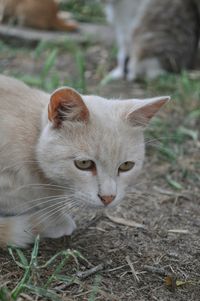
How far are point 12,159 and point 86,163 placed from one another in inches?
13.0

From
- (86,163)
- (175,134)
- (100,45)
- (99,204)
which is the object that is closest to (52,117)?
(86,163)

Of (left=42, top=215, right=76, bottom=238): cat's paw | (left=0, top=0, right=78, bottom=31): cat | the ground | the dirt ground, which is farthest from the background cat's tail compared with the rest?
(left=42, top=215, right=76, bottom=238): cat's paw

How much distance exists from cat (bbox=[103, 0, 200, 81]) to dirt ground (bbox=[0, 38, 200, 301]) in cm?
181

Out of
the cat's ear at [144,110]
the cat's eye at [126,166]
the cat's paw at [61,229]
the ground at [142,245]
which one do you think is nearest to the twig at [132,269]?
the ground at [142,245]

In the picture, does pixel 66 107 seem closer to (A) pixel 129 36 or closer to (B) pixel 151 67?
(B) pixel 151 67

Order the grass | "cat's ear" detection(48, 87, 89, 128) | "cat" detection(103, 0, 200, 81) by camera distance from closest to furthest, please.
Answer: the grass
"cat's ear" detection(48, 87, 89, 128)
"cat" detection(103, 0, 200, 81)

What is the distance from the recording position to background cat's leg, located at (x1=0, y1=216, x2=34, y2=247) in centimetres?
231

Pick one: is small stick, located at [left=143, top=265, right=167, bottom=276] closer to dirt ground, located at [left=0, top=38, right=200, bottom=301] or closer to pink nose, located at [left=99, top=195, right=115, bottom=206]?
dirt ground, located at [left=0, top=38, right=200, bottom=301]

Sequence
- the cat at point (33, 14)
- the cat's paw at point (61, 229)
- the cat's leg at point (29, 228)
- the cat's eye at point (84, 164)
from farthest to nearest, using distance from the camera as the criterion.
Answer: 1. the cat at point (33, 14)
2. the cat's paw at point (61, 229)
3. the cat's leg at point (29, 228)
4. the cat's eye at point (84, 164)

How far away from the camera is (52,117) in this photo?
2223 mm

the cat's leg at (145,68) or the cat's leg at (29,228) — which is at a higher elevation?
the cat's leg at (29,228)

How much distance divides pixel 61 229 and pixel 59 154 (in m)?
0.46

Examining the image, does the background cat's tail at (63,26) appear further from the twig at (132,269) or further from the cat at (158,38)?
the twig at (132,269)

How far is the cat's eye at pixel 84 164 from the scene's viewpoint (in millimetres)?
2213
